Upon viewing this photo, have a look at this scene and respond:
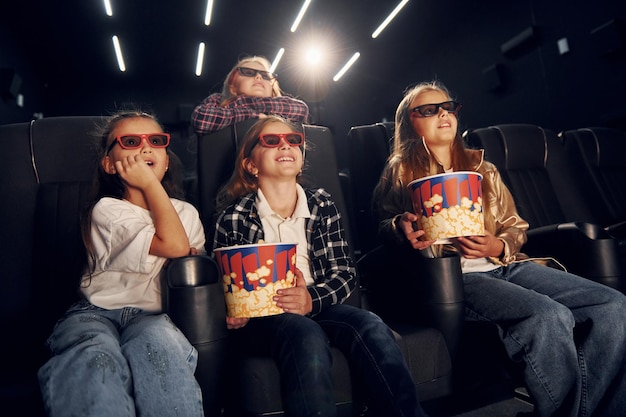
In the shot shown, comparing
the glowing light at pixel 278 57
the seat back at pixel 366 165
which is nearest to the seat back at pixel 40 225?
the seat back at pixel 366 165

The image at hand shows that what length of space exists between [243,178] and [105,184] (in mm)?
429

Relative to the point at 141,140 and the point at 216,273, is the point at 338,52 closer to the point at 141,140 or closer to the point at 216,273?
the point at 141,140

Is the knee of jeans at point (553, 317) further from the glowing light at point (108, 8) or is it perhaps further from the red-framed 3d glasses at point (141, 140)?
the glowing light at point (108, 8)

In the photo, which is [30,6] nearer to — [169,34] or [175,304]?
[169,34]

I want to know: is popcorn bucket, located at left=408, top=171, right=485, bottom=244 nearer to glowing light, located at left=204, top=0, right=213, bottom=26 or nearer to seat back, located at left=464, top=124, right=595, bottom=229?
seat back, located at left=464, top=124, right=595, bottom=229

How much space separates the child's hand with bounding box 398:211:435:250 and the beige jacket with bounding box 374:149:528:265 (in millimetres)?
86

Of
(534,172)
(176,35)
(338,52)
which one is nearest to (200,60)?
(176,35)

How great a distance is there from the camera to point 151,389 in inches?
35.4

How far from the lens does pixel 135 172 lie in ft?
4.01

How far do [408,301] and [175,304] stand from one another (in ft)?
2.06

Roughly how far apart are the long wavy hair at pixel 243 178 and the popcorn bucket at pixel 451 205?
606 mm

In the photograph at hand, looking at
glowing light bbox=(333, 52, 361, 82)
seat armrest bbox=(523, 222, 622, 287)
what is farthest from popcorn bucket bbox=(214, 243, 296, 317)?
glowing light bbox=(333, 52, 361, 82)

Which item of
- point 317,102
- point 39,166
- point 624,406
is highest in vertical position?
point 317,102

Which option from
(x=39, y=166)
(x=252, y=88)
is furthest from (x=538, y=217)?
(x=39, y=166)
